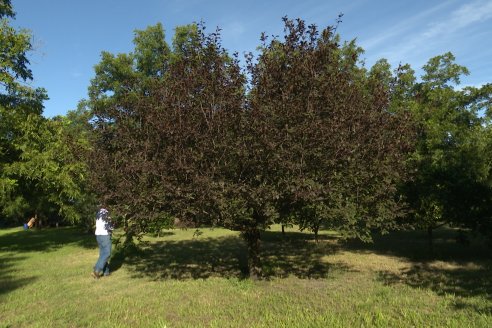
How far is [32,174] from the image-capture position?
16.7m

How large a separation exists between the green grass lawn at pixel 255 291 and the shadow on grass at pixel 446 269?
0.03 m

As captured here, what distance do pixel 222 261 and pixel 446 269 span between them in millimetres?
6402

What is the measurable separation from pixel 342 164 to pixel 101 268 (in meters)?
6.68

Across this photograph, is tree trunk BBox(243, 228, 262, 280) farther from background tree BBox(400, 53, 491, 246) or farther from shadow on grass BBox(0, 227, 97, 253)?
shadow on grass BBox(0, 227, 97, 253)

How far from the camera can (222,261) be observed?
1291cm

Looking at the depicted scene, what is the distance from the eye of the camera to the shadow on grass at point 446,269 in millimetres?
8312

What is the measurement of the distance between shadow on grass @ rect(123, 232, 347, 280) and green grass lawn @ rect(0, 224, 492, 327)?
3 cm

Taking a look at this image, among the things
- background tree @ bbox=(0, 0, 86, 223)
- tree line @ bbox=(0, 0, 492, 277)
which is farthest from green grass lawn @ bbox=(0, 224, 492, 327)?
background tree @ bbox=(0, 0, 86, 223)

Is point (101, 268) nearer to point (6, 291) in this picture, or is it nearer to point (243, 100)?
point (6, 291)

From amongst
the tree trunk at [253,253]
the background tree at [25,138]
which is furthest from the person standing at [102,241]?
the background tree at [25,138]

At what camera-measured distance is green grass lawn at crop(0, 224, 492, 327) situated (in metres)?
6.50

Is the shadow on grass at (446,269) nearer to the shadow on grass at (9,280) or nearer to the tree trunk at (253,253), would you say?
the tree trunk at (253,253)

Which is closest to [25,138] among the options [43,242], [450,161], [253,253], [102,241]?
[43,242]

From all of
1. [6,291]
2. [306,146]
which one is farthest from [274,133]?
[6,291]
